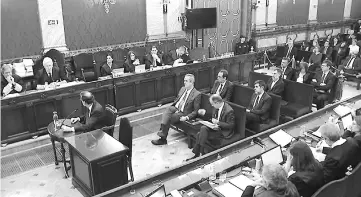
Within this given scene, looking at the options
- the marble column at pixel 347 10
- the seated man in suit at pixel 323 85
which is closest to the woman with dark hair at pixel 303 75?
the seated man in suit at pixel 323 85

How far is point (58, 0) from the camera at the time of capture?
27.6 ft

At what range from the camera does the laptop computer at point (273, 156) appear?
3.91 m

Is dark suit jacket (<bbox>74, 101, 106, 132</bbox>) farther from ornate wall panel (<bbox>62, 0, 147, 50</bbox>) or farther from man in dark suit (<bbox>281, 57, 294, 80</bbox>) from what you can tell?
man in dark suit (<bbox>281, 57, 294, 80</bbox>)

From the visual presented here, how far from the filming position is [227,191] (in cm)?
350

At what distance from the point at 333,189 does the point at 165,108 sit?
5227mm

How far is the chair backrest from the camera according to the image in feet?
10.3

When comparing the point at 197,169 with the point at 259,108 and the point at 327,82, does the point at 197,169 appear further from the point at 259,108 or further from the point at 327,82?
the point at 327,82

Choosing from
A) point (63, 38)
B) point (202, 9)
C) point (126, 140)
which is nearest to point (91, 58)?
point (63, 38)

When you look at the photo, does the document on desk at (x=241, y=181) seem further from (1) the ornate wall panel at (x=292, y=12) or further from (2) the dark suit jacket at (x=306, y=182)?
(1) the ornate wall panel at (x=292, y=12)

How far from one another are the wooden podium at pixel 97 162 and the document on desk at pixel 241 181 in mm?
1603

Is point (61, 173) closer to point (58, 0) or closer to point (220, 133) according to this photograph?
point (220, 133)

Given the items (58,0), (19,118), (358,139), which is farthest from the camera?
(58,0)

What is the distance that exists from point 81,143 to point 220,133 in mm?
2179

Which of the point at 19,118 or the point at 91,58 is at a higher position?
the point at 91,58
